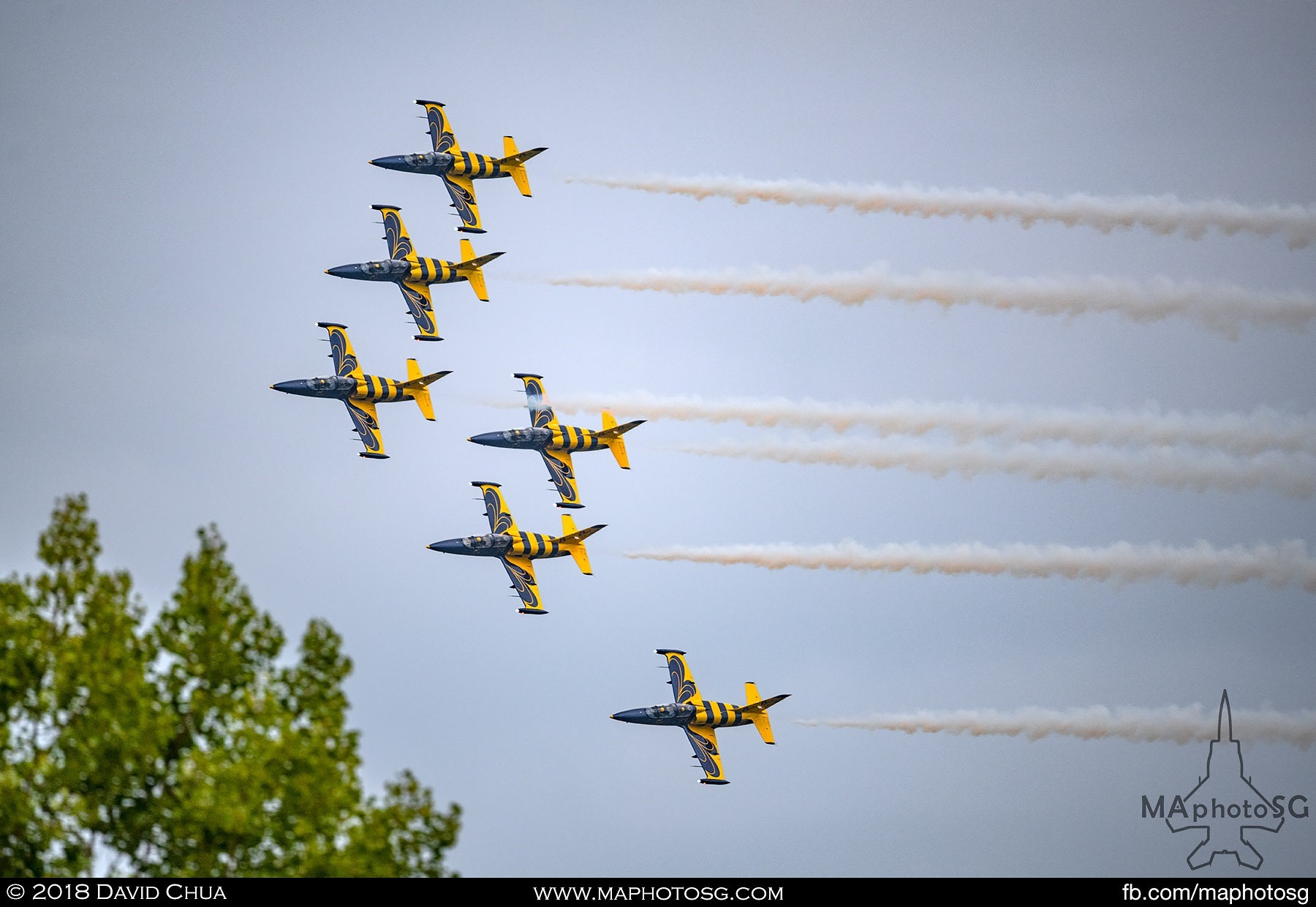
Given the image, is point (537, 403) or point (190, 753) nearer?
point (190, 753)

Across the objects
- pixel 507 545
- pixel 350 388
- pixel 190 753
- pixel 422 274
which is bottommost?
pixel 190 753

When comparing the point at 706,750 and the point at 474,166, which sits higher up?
the point at 474,166

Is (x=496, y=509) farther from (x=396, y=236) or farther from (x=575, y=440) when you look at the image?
(x=396, y=236)

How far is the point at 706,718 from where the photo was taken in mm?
100438

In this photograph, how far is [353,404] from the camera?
102 metres

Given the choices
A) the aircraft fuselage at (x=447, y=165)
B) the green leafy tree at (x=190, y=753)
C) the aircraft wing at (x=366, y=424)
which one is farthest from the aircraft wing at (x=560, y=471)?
the green leafy tree at (x=190, y=753)

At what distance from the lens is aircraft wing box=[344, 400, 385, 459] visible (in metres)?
102

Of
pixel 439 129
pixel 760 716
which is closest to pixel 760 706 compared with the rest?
pixel 760 716

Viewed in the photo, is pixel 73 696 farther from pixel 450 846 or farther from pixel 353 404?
pixel 353 404

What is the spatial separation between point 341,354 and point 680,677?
22.1m

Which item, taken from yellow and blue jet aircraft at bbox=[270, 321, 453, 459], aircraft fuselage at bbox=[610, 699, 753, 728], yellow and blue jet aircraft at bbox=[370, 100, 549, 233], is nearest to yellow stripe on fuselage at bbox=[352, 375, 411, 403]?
yellow and blue jet aircraft at bbox=[270, 321, 453, 459]

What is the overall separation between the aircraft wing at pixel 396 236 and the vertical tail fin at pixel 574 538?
1486 cm
